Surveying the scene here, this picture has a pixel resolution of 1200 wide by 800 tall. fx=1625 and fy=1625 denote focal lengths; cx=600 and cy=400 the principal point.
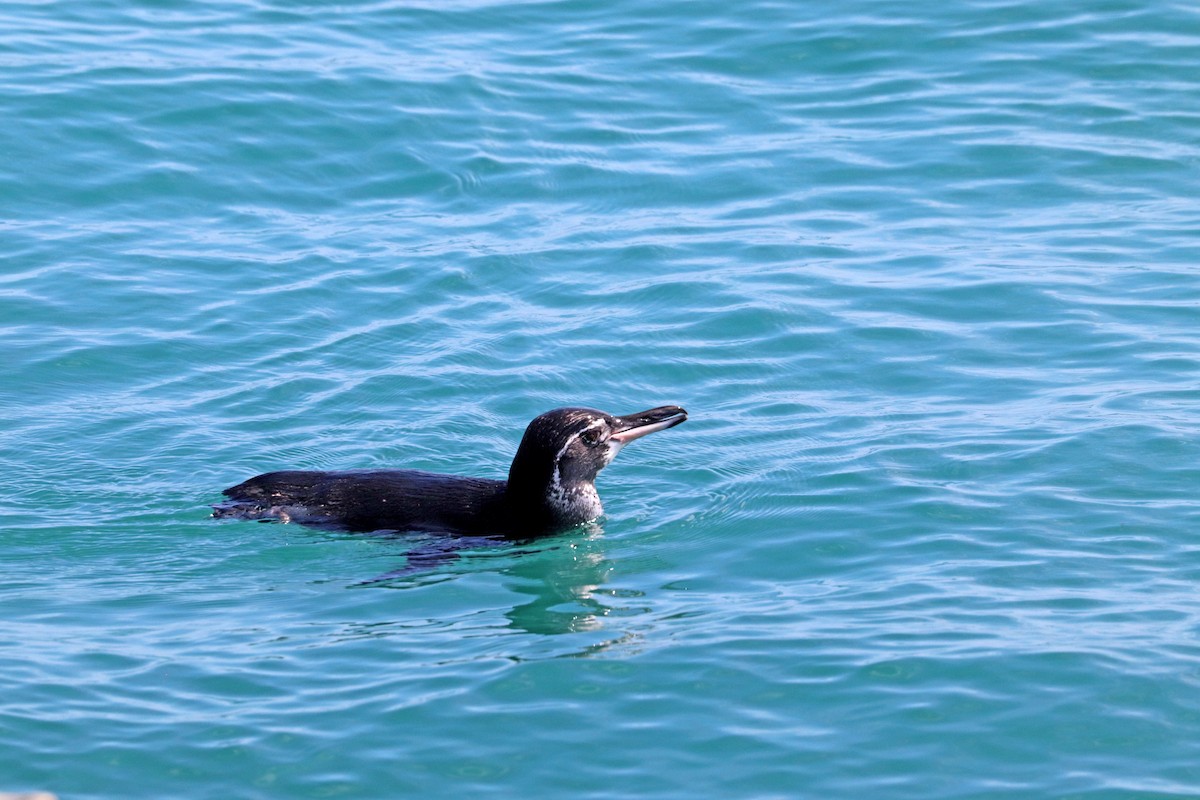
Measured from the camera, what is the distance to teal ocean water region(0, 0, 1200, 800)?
27.8 feet

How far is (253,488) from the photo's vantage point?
11508 mm

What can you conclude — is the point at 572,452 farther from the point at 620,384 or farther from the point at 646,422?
the point at 620,384

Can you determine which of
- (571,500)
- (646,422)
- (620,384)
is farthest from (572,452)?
(620,384)

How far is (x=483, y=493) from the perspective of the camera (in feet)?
37.8

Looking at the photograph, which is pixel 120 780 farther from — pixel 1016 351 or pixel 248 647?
pixel 1016 351

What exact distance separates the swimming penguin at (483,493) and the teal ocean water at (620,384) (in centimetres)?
21

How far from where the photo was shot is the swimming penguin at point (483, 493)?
11.3 meters

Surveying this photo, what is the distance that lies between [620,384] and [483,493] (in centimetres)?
284

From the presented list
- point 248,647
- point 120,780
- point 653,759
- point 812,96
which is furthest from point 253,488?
point 812,96

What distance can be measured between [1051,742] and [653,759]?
2055 mm

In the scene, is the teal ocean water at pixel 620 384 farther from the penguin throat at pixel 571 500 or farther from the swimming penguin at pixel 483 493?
the penguin throat at pixel 571 500

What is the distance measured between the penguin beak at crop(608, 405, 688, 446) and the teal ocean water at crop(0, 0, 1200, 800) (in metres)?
0.63

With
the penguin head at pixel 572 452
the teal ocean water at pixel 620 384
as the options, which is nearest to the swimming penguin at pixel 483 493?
the penguin head at pixel 572 452

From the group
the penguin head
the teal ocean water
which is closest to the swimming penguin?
the penguin head
